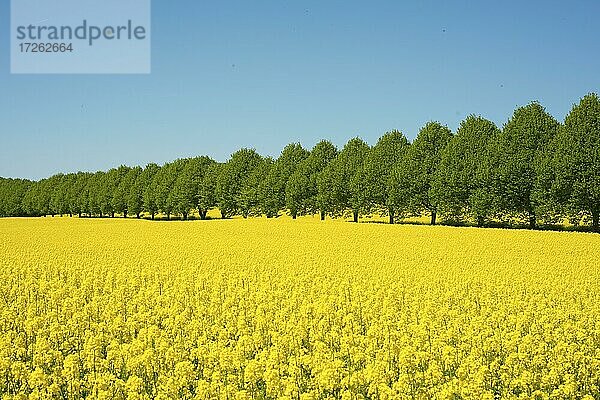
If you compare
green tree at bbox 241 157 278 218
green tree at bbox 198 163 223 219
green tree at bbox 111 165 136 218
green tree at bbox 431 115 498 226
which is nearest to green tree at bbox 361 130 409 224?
green tree at bbox 431 115 498 226

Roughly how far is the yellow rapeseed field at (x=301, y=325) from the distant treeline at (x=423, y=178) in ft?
64.1

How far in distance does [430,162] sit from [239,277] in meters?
38.9

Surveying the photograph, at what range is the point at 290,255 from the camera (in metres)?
24.4

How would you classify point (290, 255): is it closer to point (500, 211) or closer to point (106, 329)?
point (106, 329)

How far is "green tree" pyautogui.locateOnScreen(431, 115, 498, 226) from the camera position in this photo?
1859 inches

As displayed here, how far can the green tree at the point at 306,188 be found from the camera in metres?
63.3

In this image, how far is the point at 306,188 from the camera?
6397 centimetres

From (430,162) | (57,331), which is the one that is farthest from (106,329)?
(430,162)

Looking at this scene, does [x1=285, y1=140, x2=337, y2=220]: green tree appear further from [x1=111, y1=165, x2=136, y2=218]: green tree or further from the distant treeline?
[x1=111, y1=165, x2=136, y2=218]: green tree

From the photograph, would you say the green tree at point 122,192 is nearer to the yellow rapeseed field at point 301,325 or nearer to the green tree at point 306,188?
the green tree at point 306,188

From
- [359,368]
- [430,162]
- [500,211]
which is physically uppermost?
[430,162]

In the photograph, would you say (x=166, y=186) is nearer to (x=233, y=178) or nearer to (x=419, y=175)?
(x=233, y=178)

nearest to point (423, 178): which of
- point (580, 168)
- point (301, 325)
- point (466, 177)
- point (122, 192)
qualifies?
point (466, 177)

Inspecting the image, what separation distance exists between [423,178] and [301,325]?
42.8 meters
